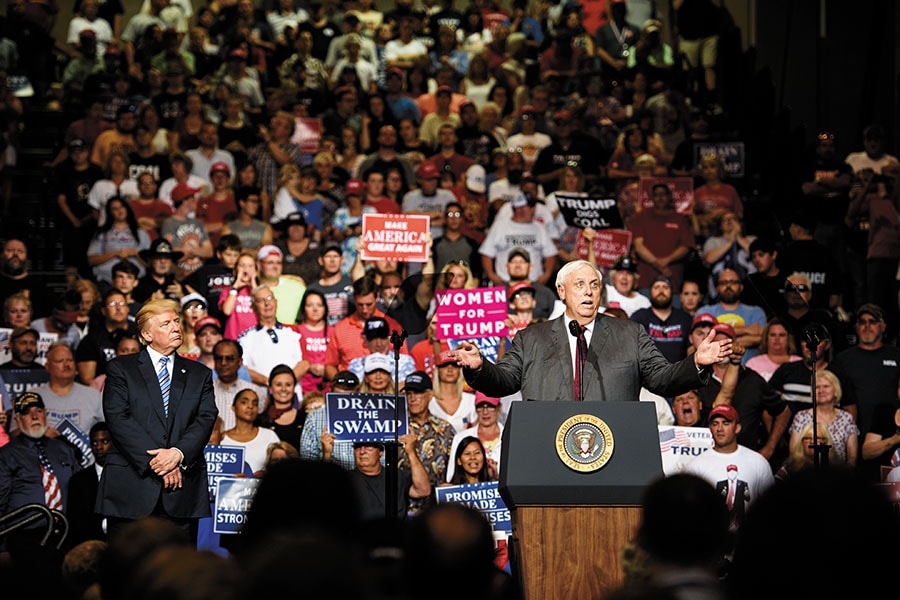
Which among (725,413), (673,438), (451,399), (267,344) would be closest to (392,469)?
(673,438)

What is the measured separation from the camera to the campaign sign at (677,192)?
1445 centimetres

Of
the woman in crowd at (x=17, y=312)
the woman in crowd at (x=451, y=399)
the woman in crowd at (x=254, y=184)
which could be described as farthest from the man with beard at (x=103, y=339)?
the woman in crowd at (x=254, y=184)

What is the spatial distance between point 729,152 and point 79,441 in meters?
8.73

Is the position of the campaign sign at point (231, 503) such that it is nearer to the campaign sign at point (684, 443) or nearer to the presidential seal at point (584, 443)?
the campaign sign at point (684, 443)

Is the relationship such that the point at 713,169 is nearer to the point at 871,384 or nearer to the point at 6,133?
the point at 871,384

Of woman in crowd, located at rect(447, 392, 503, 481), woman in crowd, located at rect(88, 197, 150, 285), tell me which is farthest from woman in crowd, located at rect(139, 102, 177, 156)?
woman in crowd, located at rect(447, 392, 503, 481)

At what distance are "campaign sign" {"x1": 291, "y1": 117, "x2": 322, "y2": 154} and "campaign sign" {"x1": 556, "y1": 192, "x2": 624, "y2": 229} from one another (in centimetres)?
429

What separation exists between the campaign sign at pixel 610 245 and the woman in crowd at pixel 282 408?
3767mm

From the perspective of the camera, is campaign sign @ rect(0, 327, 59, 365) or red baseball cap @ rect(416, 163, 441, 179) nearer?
campaign sign @ rect(0, 327, 59, 365)

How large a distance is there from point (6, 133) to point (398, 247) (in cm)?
689

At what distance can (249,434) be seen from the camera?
10.4 meters

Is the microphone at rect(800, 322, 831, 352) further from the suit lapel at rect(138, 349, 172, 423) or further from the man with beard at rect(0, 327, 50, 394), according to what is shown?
the man with beard at rect(0, 327, 50, 394)

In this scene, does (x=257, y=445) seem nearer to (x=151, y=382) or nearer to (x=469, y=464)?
(x=469, y=464)

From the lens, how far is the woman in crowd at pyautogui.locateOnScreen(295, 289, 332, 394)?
1173 cm
